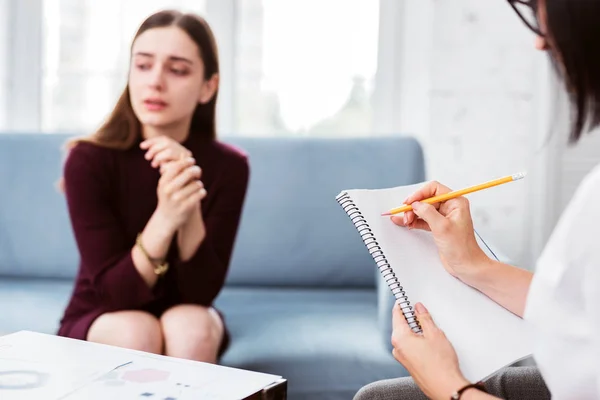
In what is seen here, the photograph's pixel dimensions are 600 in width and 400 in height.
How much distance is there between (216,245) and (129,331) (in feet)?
0.93

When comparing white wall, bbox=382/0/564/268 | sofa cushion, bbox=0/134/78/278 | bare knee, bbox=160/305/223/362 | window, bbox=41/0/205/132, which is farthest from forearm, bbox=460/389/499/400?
window, bbox=41/0/205/132

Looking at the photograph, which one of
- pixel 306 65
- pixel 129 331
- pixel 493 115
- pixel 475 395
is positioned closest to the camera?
pixel 475 395

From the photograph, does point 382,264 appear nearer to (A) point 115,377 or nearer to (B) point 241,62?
(A) point 115,377

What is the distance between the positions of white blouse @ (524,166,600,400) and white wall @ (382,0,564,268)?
137 cm

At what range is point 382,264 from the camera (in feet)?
2.86

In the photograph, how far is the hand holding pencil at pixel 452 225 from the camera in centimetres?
90

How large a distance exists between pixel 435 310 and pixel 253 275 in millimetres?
1173

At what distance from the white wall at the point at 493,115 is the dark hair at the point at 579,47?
4.18 ft

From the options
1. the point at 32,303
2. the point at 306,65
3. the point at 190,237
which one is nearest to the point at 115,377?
the point at 190,237

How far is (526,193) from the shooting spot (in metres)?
1.98

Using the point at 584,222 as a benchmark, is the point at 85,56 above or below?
above

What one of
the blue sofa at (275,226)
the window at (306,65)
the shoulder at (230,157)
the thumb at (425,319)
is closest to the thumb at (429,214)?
the thumb at (425,319)

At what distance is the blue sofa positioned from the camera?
193 cm

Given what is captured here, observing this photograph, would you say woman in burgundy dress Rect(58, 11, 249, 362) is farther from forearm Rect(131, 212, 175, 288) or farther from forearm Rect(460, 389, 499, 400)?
forearm Rect(460, 389, 499, 400)
